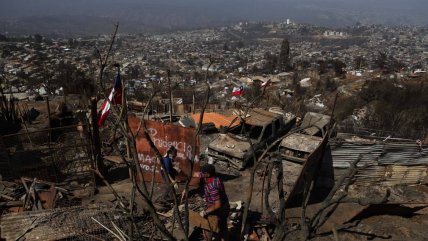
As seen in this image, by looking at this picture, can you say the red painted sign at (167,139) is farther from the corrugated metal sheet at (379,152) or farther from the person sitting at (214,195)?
the corrugated metal sheet at (379,152)

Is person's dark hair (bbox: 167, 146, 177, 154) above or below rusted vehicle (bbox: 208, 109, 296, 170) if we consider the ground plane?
above

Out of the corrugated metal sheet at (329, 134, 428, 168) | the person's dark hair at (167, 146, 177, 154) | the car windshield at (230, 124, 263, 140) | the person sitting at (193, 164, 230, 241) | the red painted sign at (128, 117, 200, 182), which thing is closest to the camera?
the person sitting at (193, 164, 230, 241)

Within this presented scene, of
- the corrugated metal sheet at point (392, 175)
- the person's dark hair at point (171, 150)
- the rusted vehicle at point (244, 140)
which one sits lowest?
the corrugated metal sheet at point (392, 175)

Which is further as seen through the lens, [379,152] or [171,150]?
[379,152]

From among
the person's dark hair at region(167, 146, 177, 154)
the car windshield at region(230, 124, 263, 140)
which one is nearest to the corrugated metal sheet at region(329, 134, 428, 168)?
the car windshield at region(230, 124, 263, 140)

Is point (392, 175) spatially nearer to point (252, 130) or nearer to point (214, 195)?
point (252, 130)

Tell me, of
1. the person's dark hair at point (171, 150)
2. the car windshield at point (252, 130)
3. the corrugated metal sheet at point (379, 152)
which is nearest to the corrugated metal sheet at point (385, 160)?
the corrugated metal sheet at point (379, 152)

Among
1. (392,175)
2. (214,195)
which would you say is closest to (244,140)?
(392,175)

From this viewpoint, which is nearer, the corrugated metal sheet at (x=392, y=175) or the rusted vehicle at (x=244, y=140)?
the corrugated metal sheet at (x=392, y=175)

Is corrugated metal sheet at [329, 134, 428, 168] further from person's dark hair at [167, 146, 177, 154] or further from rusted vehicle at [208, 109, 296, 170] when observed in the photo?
person's dark hair at [167, 146, 177, 154]
